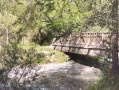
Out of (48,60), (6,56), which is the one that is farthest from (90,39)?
(6,56)

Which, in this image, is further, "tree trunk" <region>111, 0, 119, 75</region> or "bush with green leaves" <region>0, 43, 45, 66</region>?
"bush with green leaves" <region>0, 43, 45, 66</region>

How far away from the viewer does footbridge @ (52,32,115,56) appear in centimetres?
1345

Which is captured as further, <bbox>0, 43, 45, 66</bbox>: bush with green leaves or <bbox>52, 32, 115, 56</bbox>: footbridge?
<bbox>52, 32, 115, 56</bbox>: footbridge

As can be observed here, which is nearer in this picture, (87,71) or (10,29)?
(87,71)

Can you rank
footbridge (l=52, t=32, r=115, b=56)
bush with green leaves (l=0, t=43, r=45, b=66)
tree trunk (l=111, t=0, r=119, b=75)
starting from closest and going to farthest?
tree trunk (l=111, t=0, r=119, b=75) → bush with green leaves (l=0, t=43, r=45, b=66) → footbridge (l=52, t=32, r=115, b=56)

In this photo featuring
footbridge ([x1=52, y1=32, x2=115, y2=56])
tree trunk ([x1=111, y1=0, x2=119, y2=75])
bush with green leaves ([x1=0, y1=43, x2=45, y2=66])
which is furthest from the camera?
footbridge ([x1=52, y1=32, x2=115, y2=56])

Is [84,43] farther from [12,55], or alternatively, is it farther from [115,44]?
[12,55]

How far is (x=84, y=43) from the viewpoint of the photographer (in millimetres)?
15805

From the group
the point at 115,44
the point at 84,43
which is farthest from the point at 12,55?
the point at 84,43

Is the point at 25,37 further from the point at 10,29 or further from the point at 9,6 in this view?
the point at 9,6

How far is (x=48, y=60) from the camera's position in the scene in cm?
1762

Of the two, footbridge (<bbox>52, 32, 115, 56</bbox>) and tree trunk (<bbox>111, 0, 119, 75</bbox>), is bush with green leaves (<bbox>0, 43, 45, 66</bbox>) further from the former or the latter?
footbridge (<bbox>52, 32, 115, 56</bbox>)

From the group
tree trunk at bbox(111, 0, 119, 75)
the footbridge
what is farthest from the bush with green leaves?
the footbridge

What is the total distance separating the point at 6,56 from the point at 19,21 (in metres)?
16.4
